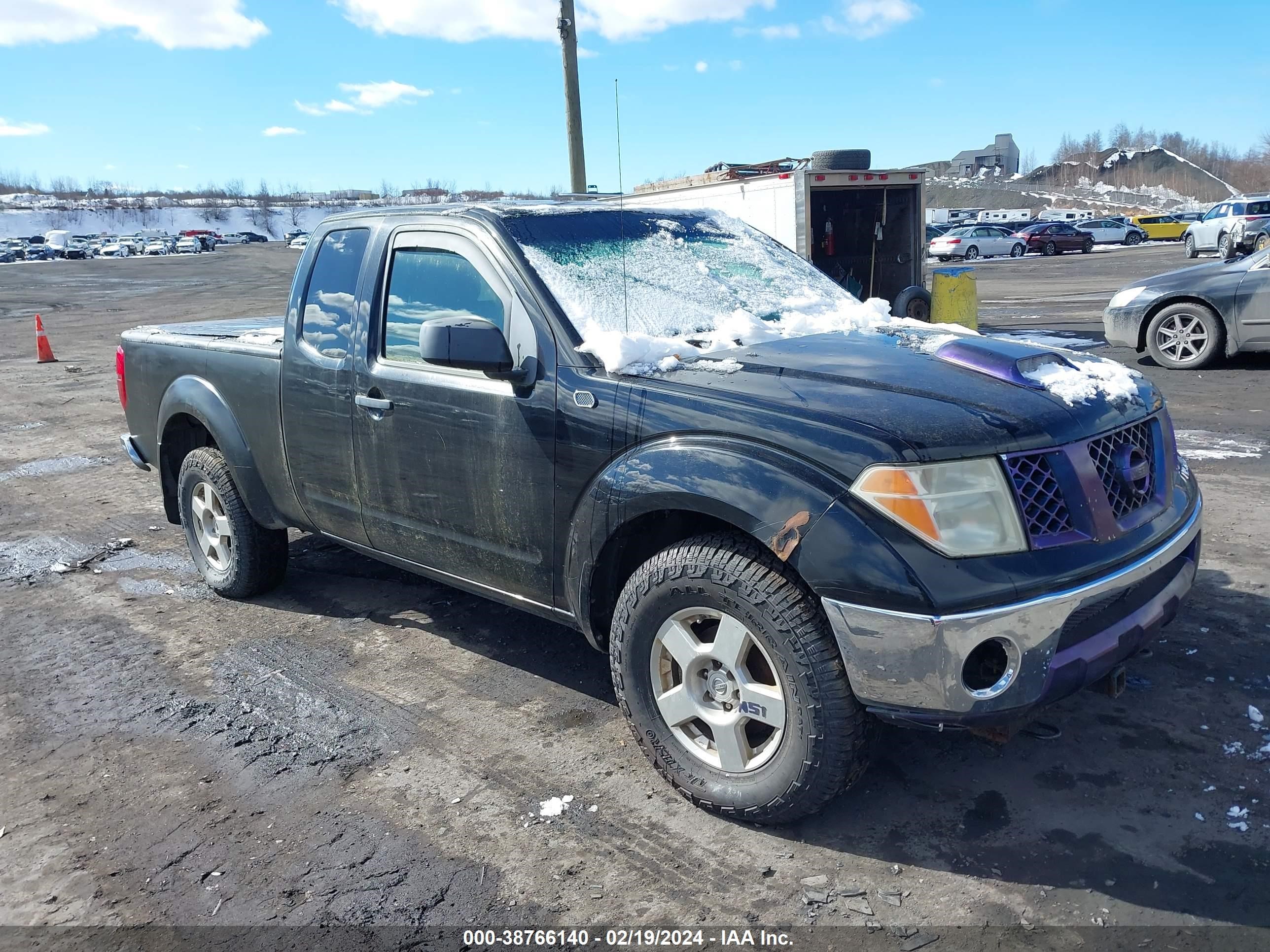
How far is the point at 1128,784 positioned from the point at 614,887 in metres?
1.67

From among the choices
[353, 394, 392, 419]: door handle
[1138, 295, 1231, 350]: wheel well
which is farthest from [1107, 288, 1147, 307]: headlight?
[353, 394, 392, 419]: door handle

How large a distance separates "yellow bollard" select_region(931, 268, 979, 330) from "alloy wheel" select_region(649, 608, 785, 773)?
1112 centimetres

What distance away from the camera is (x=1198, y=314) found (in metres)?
10.2

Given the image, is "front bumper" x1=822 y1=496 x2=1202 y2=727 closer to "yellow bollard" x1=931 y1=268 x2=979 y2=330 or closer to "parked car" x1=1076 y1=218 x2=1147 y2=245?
"yellow bollard" x1=931 y1=268 x2=979 y2=330

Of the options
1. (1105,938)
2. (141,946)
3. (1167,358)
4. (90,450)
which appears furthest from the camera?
(1167,358)

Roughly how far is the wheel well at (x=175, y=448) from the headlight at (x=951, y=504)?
400cm

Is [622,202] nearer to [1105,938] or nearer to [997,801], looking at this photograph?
[997,801]

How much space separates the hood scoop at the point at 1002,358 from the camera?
311 centimetres

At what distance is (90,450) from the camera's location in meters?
9.07

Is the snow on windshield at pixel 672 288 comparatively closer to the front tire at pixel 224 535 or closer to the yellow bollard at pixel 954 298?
the front tire at pixel 224 535

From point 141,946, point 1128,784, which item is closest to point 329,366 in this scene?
point 141,946

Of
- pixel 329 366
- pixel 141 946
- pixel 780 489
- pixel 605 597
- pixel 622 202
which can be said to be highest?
pixel 622 202

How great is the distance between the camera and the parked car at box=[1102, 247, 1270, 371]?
32.3 ft

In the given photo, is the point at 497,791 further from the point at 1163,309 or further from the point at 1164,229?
the point at 1164,229
